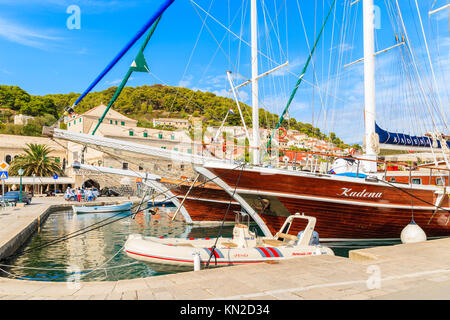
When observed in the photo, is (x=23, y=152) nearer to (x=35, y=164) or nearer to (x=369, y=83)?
(x=35, y=164)

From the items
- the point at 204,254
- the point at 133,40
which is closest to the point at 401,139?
the point at 204,254

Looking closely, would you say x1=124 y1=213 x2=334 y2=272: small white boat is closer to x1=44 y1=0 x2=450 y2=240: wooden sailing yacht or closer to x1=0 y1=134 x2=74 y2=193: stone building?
x1=44 y1=0 x2=450 y2=240: wooden sailing yacht

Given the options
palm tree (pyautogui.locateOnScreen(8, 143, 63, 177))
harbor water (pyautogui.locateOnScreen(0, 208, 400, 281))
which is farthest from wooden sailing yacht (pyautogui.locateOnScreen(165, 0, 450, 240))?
palm tree (pyautogui.locateOnScreen(8, 143, 63, 177))

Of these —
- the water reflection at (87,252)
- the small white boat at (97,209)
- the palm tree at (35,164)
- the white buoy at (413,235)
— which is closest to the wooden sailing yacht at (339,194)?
the white buoy at (413,235)

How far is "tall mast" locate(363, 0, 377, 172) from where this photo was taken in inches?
497

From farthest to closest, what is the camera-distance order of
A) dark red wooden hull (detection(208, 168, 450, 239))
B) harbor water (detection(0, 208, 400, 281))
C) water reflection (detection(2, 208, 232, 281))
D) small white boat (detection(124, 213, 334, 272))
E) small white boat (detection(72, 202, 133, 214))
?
small white boat (detection(72, 202, 133, 214)), dark red wooden hull (detection(208, 168, 450, 239)), water reflection (detection(2, 208, 232, 281)), harbor water (detection(0, 208, 400, 281)), small white boat (detection(124, 213, 334, 272))

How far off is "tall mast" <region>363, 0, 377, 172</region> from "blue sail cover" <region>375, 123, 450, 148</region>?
0.80 m

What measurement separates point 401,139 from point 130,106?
118743 mm

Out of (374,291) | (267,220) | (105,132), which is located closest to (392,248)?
(374,291)

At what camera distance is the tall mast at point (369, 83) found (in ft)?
41.4

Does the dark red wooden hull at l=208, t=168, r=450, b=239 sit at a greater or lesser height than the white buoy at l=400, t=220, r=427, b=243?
greater
